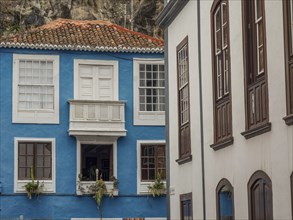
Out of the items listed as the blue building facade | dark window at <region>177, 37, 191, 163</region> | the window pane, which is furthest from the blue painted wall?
the window pane

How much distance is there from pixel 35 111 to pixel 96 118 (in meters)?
2.43

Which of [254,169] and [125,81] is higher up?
[125,81]

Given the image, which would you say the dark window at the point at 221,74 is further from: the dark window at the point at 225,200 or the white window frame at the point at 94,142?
the white window frame at the point at 94,142

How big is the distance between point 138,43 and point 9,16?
70.9ft

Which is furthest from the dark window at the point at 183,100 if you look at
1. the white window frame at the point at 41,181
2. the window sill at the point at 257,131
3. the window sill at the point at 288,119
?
the white window frame at the point at 41,181

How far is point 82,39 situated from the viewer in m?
35.1

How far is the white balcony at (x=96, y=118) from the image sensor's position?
3366 cm

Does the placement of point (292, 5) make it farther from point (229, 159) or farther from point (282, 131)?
point (229, 159)

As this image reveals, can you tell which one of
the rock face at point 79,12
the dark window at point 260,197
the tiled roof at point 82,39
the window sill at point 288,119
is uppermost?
the rock face at point 79,12

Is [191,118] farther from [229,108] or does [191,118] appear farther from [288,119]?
[288,119]

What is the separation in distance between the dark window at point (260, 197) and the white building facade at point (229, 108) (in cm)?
2

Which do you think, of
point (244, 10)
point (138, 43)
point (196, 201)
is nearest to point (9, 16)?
point (138, 43)

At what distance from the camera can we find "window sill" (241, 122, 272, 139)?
15.0 m

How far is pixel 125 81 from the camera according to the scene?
113 ft
